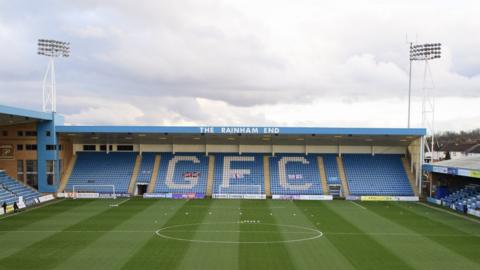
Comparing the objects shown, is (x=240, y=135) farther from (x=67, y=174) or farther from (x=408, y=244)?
(x=408, y=244)

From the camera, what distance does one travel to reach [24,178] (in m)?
48.8

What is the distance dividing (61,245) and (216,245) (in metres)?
8.28

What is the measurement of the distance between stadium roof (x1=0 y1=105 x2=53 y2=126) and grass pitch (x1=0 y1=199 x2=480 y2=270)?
325 inches

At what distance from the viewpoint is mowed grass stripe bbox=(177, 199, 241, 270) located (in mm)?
21203

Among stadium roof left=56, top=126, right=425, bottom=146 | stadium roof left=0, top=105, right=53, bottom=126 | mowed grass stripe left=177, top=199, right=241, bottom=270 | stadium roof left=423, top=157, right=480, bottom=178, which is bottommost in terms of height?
mowed grass stripe left=177, top=199, right=241, bottom=270

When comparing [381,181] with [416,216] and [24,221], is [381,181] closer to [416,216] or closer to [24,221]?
[416,216]

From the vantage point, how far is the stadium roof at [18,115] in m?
37.4

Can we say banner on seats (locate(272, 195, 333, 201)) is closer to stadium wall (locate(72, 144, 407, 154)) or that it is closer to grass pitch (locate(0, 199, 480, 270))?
grass pitch (locate(0, 199, 480, 270))

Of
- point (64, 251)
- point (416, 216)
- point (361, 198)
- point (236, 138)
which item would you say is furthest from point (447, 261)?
point (236, 138)

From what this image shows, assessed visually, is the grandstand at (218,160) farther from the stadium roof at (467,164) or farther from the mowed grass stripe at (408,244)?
the mowed grass stripe at (408,244)

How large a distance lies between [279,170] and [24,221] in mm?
27411

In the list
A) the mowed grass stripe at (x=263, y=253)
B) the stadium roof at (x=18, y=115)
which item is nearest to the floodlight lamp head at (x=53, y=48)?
the stadium roof at (x=18, y=115)

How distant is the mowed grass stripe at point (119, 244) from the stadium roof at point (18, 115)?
13.3 metres

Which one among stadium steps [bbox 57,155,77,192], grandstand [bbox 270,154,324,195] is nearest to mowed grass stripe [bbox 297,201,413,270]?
grandstand [bbox 270,154,324,195]
